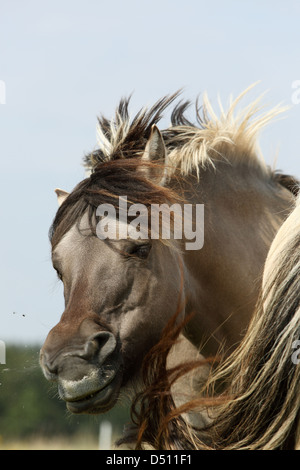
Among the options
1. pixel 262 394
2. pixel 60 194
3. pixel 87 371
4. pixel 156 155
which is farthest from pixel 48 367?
pixel 60 194

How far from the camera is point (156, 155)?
4195 mm

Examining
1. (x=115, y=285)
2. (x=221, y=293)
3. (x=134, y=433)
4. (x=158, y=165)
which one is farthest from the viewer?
(x=221, y=293)

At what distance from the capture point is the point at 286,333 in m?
2.69

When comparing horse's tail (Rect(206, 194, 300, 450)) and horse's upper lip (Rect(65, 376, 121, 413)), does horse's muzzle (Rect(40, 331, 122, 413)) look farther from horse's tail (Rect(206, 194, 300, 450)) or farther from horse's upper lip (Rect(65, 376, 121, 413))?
horse's tail (Rect(206, 194, 300, 450))

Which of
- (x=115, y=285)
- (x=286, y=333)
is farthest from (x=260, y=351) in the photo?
(x=115, y=285)

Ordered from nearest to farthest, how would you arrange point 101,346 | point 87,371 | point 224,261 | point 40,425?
point 87,371, point 101,346, point 224,261, point 40,425

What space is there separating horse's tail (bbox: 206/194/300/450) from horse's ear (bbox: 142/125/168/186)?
4.46ft

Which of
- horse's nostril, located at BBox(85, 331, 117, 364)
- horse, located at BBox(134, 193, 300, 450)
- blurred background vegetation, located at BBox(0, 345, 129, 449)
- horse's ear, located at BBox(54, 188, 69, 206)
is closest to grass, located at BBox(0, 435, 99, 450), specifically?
blurred background vegetation, located at BBox(0, 345, 129, 449)

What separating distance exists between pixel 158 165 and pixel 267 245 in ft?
3.67

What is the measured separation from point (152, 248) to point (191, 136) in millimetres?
1221

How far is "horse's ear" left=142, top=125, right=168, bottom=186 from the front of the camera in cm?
415

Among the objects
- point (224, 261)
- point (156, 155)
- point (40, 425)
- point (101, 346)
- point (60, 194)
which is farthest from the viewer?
point (40, 425)

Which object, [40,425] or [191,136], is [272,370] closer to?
[191,136]
